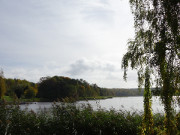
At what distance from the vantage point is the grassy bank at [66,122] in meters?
6.55

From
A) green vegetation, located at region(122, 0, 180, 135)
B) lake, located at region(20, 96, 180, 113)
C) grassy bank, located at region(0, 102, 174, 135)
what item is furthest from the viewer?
grassy bank, located at region(0, 102, 174, 135)

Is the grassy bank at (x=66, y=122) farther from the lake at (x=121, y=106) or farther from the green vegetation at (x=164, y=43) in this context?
the green vegetation at (x=164, y=43)

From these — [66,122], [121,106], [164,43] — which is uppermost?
[164,43]

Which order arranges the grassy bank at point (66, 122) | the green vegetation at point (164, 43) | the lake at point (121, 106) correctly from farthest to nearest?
the grassy bank at point (66, 122) < the lake at point (121, 106) < the green vegetation at point (164, 43)

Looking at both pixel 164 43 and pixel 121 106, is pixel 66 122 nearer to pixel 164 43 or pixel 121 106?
pixel 121 106

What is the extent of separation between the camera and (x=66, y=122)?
22.7 ft

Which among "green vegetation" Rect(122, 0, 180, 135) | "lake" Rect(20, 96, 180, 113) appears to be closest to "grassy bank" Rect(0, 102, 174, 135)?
"lake" Rect(20, 96, 180, 113)

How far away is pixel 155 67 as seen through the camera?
4.39 m

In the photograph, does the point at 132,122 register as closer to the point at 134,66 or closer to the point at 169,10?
the point at 134,66

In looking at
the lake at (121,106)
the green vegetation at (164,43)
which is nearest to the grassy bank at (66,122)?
the lake at (121,106)

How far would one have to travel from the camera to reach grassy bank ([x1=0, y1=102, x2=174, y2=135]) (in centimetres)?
655

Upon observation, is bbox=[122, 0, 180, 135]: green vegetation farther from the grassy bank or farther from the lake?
the grassy bank

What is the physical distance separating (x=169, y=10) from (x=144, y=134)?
11.2 feet

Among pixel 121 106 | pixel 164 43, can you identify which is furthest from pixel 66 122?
pixel 164 43
